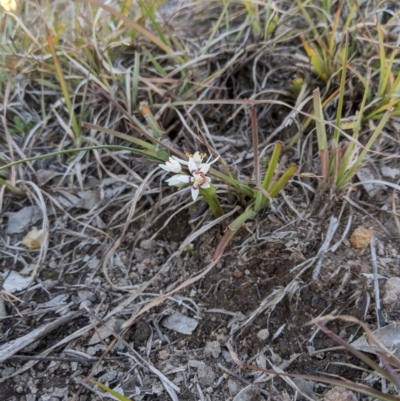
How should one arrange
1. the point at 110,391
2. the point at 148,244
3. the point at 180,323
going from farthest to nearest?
the point at 148,244 < the point at 180,323 < the point at 110,391

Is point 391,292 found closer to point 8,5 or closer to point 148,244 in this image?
point 148,244

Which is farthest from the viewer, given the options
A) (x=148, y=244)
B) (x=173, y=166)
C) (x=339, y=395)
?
(x=148, y=244)

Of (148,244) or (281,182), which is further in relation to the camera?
(148,244)

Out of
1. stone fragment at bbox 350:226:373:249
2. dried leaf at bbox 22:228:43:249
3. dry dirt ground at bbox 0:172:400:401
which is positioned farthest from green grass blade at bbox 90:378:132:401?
stone fragment at bbox 350:226:373:249

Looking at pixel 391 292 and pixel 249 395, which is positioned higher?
pixel 391 292

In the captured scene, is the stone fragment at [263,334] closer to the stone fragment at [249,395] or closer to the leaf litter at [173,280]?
the leaf litter at [173,280]

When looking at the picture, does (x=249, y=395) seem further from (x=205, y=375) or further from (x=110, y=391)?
(x=110, y=391)

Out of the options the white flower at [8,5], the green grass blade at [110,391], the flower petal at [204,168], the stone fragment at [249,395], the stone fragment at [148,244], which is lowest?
the stone fragment at [249,395]

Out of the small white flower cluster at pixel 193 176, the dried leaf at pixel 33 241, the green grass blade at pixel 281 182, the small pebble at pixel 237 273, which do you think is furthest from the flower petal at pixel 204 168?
the dried leaf at pixel 33 241

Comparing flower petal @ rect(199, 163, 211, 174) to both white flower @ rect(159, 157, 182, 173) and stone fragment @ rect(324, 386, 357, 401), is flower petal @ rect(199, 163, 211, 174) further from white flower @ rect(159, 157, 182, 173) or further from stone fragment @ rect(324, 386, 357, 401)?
stone fragment @ rect(324, 386, 357, 401)

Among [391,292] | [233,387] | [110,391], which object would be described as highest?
[110,391]

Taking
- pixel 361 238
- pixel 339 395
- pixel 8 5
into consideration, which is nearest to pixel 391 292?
pixel 361 238

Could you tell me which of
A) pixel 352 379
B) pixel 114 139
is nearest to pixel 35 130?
pixel 114 139
